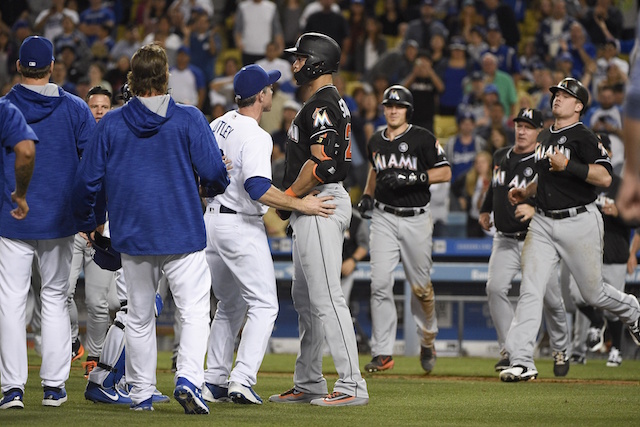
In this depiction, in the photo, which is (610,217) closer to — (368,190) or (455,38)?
(368,190)

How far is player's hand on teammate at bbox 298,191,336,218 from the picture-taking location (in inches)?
274

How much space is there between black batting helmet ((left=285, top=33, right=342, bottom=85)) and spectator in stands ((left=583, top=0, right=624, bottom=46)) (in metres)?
11.9

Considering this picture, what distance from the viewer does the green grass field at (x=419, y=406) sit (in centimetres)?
618

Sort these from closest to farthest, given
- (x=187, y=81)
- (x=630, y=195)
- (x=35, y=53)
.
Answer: (x=630, y=195), (x=35, y=53), (x=187, y=81)

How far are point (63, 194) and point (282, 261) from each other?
23.2ft

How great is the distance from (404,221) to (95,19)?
12.2 meters

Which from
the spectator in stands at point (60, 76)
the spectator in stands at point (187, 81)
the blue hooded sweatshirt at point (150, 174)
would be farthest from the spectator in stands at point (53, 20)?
the blue hooded sweatshirt at point (150, 174)

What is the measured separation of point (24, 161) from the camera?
6203 millimetres

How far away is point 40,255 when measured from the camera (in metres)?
Result: 6.77

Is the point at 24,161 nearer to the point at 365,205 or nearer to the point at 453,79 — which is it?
the point at 365,205

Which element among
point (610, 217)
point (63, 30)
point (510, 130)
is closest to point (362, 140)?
point (510, 130)

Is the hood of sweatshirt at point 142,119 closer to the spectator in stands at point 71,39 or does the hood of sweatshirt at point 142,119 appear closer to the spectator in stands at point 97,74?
the spectator in stands at point 97,74

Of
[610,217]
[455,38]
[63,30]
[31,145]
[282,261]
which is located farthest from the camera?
[63,30]

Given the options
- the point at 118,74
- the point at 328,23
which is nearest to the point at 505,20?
the point at 328,23
